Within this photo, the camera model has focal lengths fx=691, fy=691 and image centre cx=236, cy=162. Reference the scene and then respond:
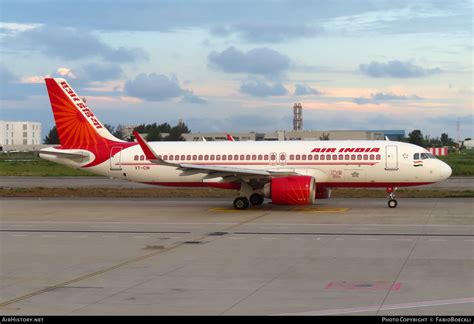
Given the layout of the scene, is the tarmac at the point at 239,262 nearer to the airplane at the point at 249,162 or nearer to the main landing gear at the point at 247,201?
the main landing gear at the point at 247,201

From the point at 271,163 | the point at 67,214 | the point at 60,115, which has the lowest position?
the point at 67,214

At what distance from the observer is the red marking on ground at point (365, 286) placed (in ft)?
47.1

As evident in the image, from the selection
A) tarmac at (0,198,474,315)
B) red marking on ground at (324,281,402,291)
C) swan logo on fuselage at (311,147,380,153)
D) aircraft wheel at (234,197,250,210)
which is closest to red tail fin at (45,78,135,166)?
tarmac at (0,198,474,315)

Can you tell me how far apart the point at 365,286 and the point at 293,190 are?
53.7 ft

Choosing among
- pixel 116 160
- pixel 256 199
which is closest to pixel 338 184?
pixel 256 199

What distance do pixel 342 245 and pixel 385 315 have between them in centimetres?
892

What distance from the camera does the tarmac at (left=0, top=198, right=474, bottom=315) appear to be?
12953 millimetres

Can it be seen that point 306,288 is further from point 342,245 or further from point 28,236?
point 28,236

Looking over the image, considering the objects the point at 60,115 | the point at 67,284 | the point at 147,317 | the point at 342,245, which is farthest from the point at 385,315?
the point at 60,115

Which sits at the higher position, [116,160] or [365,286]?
[116,160]

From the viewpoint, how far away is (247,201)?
33375mm

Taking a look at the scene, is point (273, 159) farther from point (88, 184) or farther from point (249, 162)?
point (88, 184)

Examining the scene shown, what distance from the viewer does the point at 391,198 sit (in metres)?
32.9

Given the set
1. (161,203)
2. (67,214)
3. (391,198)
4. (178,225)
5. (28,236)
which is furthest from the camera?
(161,203)
